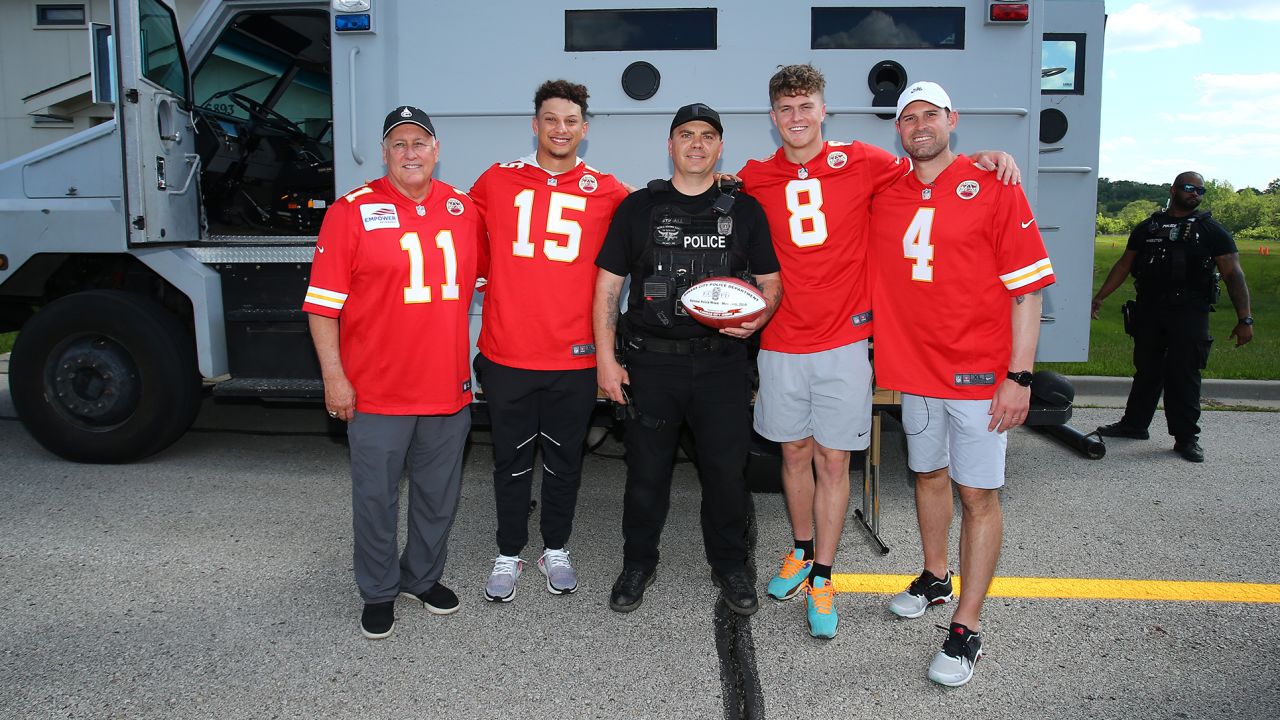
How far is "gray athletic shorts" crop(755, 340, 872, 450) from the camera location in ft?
11.3

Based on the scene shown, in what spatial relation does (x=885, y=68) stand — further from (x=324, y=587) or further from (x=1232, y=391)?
(x=1232, y=391)

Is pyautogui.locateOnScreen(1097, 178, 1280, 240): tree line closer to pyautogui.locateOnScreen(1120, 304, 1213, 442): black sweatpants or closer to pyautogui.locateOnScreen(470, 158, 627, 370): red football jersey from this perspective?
pyautogui.locateOnScreen(1120, 304, 1213, 442): black sweatpants

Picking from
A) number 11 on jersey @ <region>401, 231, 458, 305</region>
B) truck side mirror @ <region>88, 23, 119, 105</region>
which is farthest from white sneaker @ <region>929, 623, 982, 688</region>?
truck side mirror @ <region>88, 23, 119, 105</region>

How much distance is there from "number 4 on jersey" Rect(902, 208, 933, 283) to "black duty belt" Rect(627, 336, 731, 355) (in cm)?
77

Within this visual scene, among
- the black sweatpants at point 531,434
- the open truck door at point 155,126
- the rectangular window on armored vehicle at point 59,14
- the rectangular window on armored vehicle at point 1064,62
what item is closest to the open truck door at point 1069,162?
the rectangular window on armored vehicle at point 1064,62

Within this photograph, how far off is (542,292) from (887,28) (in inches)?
91.7

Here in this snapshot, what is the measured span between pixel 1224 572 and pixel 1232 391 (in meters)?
5.16

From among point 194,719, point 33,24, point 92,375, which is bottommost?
point 194,719

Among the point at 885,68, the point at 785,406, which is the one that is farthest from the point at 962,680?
the point at 885,68

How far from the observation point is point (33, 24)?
2183 centimetres

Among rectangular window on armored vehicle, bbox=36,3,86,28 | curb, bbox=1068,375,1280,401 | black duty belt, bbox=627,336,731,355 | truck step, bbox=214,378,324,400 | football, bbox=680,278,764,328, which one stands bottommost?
curb, bbox=1068,375,1280,401

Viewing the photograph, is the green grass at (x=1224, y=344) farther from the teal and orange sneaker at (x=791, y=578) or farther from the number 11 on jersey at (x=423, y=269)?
the number 11 on jersey at (x=423, y=269)

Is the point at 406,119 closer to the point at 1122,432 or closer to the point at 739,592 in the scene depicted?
the point at 739,592

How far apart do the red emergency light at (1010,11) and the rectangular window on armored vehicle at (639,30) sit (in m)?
1.38
